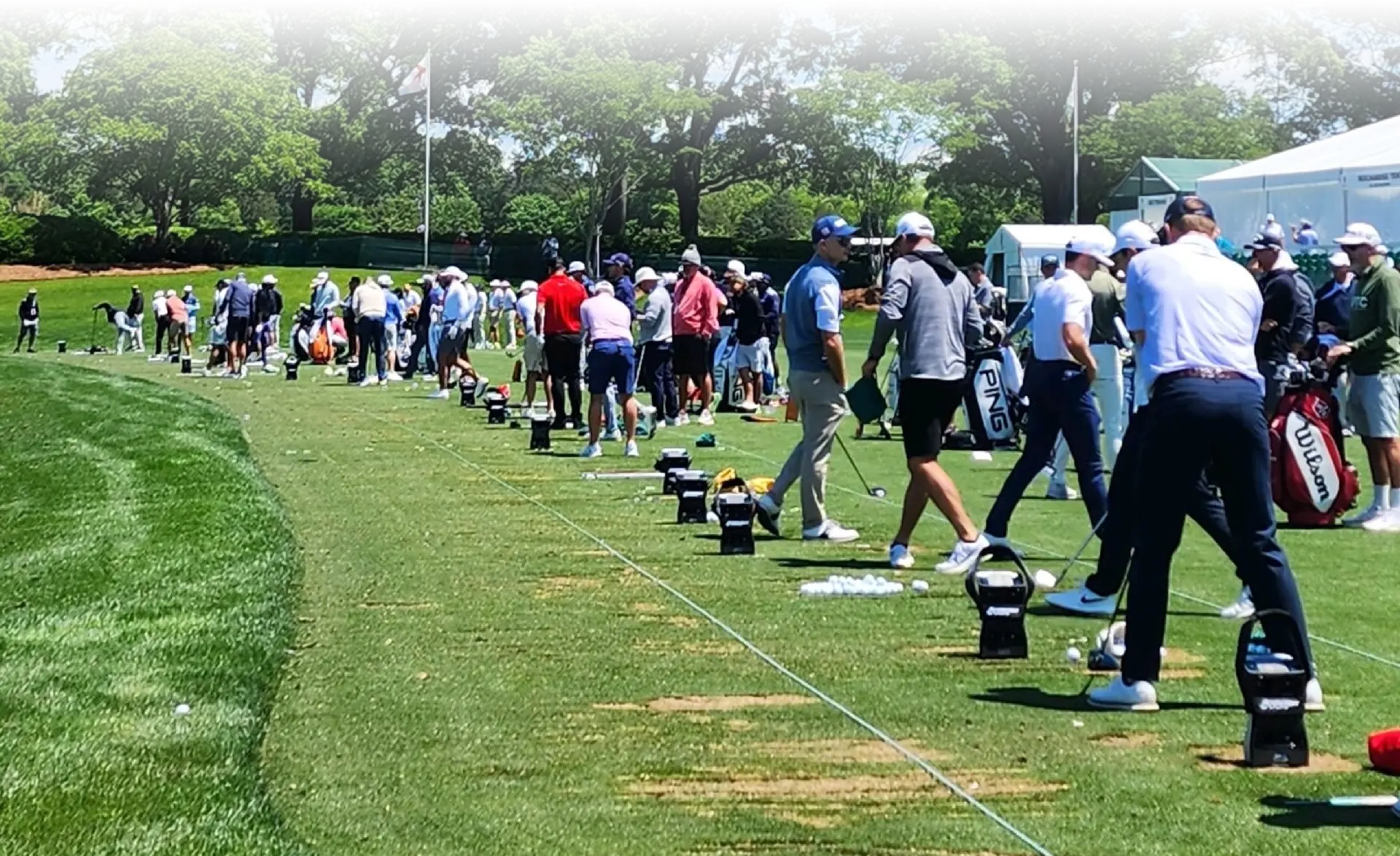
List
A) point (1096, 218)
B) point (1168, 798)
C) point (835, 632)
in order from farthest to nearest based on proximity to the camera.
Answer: point (1096, 218) → point (835, 632) → point (1168, 798)

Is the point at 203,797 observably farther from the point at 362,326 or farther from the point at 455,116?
the point at 455,116

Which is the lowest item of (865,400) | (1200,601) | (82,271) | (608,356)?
(1200,601)

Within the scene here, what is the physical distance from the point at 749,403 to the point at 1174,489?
54.1 ft

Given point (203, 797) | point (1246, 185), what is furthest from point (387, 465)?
point (1246, 185)

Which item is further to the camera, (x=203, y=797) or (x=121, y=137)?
(x=121, y=137)

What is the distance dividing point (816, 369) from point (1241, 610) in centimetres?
343

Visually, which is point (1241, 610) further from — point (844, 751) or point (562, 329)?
point (562, 329)

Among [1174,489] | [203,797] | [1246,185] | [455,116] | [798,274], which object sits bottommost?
[203,797]

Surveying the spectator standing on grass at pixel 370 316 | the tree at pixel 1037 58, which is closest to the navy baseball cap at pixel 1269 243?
the spectator standing on grass at pixel 370 316

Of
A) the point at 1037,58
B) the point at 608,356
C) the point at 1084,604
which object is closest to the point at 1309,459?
the point at 1084,604

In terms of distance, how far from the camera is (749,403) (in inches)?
914

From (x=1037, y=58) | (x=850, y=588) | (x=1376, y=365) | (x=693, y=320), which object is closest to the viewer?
(x=850, y=588)

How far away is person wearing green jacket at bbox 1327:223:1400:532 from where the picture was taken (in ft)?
40.9

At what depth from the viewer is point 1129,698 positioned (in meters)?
7.04
